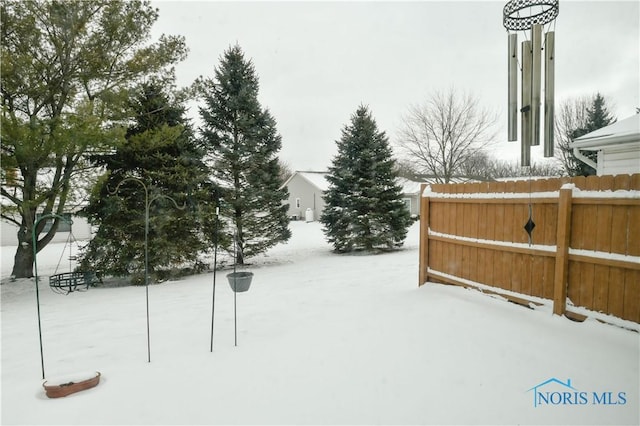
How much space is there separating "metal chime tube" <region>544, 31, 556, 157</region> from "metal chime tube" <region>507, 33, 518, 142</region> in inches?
11.2

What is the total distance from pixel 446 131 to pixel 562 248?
62.1 ft

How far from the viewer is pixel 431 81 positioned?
1934cm

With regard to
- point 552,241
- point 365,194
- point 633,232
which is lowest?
point 552,241

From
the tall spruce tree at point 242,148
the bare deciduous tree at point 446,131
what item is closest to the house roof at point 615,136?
the tall spruce tree at point 242,148

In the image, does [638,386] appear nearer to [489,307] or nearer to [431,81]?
[489,307]

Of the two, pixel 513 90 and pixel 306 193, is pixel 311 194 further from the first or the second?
pixel 513 90

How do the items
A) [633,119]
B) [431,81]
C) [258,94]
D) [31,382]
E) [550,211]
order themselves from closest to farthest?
[31,382], [550,211], [633,119], [258,94], [431,81]

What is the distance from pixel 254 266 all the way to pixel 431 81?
15.7m

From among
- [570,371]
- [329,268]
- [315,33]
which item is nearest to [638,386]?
[570,371]

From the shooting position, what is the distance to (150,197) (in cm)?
803

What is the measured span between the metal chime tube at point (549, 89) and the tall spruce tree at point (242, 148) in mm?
7845

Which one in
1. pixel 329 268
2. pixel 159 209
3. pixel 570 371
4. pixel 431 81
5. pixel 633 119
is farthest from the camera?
pixel 431 81

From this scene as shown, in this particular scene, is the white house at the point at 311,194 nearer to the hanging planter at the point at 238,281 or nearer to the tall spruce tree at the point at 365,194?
the tall spruce tree at the point at 365,194

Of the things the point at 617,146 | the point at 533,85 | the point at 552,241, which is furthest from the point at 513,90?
the point at 617,146
